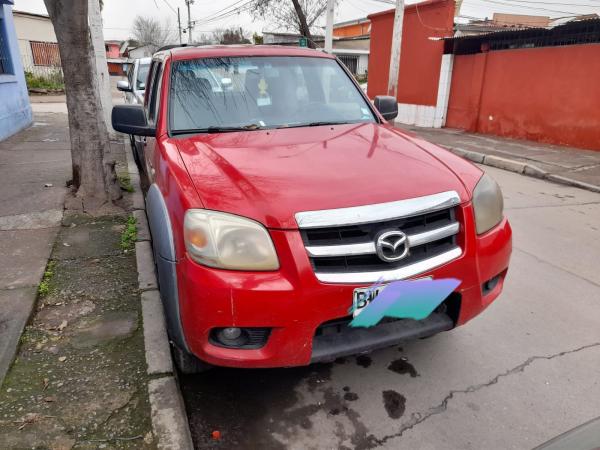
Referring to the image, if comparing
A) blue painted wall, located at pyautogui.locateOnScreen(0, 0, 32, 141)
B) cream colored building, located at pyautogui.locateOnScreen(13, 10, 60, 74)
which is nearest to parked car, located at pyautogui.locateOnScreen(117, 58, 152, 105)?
blue painted wall, located at pyautogui.locateOnScreen(0, 0, 32, 141)

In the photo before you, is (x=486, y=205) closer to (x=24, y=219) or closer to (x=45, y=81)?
(x=24, y=219)

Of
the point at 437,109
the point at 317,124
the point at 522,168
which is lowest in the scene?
the point at 522,168

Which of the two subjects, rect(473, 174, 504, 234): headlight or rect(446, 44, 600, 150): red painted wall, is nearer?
rect(473, 174, 504, 234): headlight

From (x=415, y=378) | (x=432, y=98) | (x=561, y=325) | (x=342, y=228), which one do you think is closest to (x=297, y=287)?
(x=342, y=228)

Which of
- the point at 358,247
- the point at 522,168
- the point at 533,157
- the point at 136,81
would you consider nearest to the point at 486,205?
the point at 358,247

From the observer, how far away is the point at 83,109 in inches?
195

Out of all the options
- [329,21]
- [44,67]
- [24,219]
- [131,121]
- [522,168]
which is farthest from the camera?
[44,67]

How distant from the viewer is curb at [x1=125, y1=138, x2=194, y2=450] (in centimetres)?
211

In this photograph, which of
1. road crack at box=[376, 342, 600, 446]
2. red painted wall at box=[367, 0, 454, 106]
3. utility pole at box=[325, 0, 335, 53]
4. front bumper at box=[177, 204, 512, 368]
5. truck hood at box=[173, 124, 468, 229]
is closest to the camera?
front bumper at box=[177, 204, 512, 368]

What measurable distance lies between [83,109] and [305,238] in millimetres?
3970

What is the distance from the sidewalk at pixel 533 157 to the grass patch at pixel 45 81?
19.2 m

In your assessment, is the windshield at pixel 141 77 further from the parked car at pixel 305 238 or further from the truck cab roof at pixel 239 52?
the parked car at pixel 305 238

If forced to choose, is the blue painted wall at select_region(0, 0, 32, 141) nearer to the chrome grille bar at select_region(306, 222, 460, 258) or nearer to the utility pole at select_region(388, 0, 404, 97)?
the utility pole at select_region(388, 0, 404, 97)

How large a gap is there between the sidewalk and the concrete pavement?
297 inches
